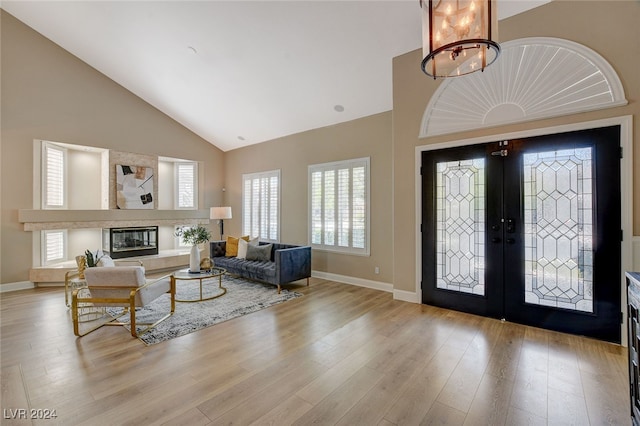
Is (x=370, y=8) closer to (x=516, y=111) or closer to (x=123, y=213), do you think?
(x=516, y=111)

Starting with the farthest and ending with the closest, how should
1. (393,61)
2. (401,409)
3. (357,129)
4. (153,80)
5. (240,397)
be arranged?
(153,80), (357,129), (393,61), (240,397), (401,409)

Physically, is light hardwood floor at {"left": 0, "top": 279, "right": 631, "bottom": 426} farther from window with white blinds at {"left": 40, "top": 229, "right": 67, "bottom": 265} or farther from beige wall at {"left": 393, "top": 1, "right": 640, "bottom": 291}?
window with white blinds at {"left": 40, "top": 229, "right": 67, "bottom": 265}

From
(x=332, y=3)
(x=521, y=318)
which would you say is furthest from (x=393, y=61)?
(x=521, y=318)

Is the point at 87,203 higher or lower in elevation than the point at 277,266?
higher

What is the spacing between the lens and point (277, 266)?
4.76 m

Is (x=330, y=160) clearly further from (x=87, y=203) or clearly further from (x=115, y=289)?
(x=87, y=203)

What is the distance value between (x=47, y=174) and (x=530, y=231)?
27.2 ft

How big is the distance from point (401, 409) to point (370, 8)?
4266mm

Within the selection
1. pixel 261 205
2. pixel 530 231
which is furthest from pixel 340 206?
pixel 530 231

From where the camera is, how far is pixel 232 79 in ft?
17.1

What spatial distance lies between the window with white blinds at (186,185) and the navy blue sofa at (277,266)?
8.82 feet

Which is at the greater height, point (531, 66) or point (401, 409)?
point (531, 66)

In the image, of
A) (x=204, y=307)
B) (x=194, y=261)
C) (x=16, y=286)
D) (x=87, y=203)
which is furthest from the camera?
(x=87, y=203)

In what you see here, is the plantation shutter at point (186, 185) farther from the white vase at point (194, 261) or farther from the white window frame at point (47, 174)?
the white vase at point (194, 261)
